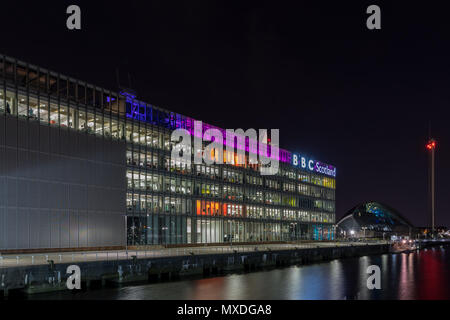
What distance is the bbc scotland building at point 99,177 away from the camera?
60.5 meters

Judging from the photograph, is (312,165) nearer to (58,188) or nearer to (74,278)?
(58,188)

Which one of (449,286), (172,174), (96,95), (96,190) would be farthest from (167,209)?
(449,286)

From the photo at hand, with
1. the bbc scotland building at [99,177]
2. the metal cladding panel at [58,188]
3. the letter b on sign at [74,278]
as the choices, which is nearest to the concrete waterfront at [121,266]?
the letter b on sign at [74,278]

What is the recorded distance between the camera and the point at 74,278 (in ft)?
135

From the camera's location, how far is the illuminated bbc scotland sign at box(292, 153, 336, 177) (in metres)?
136

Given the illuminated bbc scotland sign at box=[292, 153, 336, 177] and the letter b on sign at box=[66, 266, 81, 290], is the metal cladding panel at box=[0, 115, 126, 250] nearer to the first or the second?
the letter b on sign at box=[66, 266, 81, 290]

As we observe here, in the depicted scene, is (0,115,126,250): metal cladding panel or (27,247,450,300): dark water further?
(0,115,126,250): metal cladding panel

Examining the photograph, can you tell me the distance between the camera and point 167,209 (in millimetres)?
87375

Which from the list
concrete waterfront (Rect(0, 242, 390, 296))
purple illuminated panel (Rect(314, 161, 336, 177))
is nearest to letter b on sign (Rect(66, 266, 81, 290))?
concrete waterfront (Rect(0, 242, 390, 296))

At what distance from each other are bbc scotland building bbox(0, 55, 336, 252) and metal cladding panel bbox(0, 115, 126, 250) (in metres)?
0.13

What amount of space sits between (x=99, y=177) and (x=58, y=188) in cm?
809

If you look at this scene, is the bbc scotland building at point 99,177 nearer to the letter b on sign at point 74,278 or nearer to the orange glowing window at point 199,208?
the orange glowing window at point 199,208

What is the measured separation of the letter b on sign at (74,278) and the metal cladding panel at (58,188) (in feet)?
69.8
